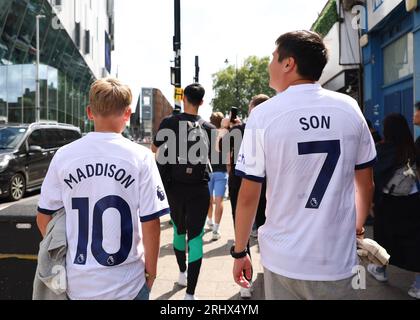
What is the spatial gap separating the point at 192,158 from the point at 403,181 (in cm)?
211

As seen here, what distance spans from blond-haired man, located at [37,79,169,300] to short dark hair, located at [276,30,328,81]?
850 millimetres

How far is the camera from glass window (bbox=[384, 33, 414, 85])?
9130 millimetres

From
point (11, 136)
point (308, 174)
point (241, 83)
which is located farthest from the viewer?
point (241, 83)

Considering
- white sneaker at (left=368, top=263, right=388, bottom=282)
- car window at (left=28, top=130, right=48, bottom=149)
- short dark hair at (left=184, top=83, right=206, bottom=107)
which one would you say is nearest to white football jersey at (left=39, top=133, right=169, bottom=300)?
short dark hair at (left=184, top=83, right=206, bottom=107)

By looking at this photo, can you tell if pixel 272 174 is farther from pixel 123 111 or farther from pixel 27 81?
pixel 27 81

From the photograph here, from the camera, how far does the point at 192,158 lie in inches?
162

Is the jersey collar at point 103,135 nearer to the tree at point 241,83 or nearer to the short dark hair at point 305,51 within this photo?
the short dark hair at point 305,51

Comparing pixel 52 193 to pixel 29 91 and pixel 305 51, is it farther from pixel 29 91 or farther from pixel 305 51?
pixel 29 91

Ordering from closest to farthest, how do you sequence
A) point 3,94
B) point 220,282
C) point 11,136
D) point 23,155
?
point 220,282 → point 23,155 → point 11,136 → point 3,94

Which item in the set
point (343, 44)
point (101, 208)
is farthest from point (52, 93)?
point (101, 208)

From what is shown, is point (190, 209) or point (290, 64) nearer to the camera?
point (290, 64)

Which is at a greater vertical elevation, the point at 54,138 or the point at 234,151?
the point at 54,138
